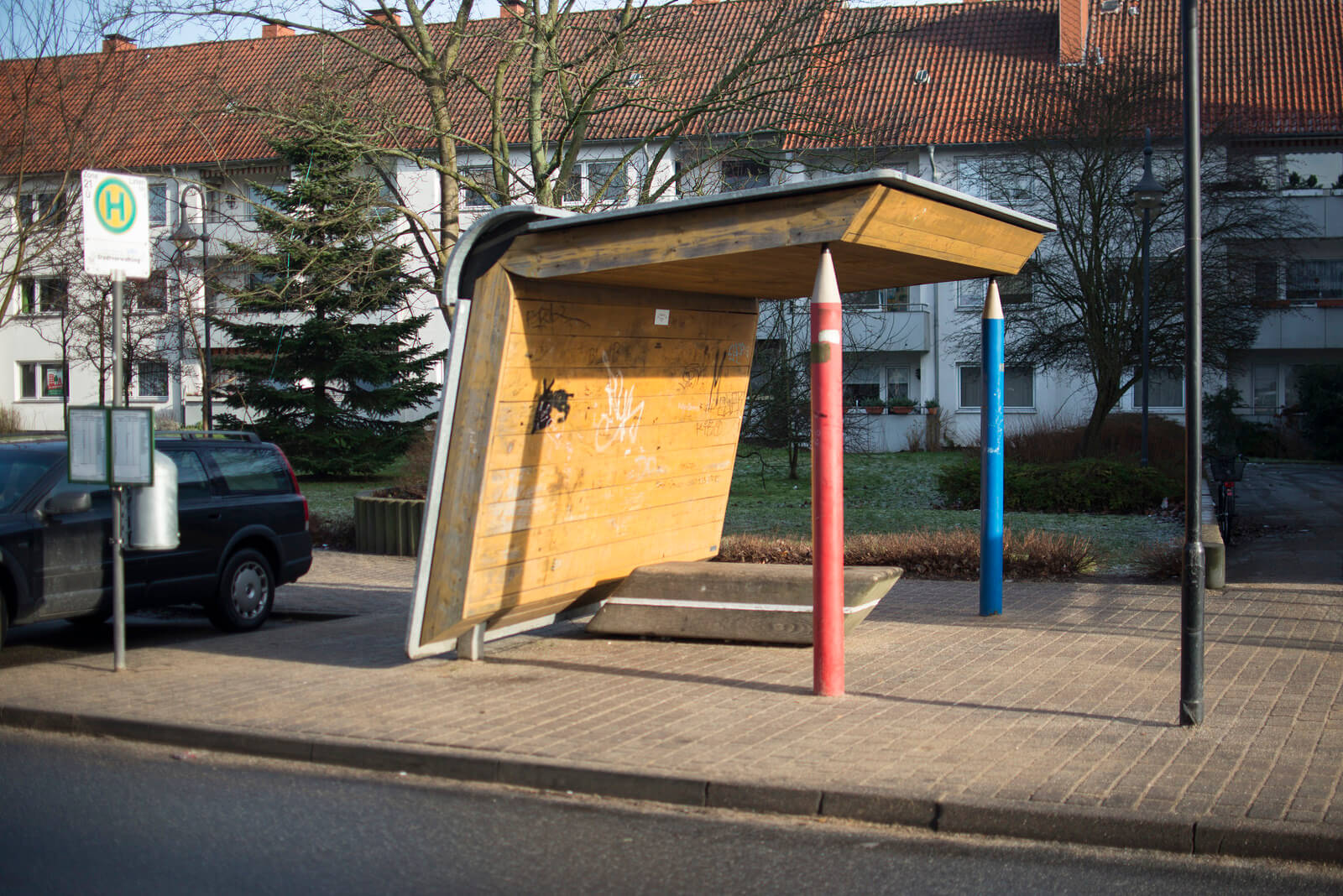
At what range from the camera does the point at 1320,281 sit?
3850 centimetres

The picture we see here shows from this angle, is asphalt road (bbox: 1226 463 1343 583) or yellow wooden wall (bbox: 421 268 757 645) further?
asphalt road (bbox: 1226 463 1343 583)

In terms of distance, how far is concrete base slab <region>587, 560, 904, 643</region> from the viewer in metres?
8.59

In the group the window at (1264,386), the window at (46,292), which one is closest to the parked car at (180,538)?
the window at (46,292)

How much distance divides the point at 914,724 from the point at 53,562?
19.9ft

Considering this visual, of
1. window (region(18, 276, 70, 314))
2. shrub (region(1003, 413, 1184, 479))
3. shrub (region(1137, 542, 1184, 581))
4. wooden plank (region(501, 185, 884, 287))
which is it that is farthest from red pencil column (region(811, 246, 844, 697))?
window (region(18, 276, 70, 314))

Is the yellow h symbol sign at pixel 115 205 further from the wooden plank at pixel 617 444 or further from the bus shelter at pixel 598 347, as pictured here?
the wooden plank at pixel 617 444

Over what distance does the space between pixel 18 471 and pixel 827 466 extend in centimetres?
606

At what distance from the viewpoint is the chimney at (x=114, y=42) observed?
49.7 ft

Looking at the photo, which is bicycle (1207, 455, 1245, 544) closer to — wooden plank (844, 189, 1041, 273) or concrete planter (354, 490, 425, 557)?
wooden plank (844, 189, 1041, 273)

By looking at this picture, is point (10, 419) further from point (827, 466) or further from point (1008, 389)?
point (827, 466)

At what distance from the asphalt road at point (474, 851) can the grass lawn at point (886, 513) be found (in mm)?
8441

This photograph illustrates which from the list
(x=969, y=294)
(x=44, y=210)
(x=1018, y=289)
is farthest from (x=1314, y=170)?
(x=44, y=210)

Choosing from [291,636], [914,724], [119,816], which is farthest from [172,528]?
[914,724]

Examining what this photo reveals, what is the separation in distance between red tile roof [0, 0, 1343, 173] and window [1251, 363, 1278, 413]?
7863 mm
